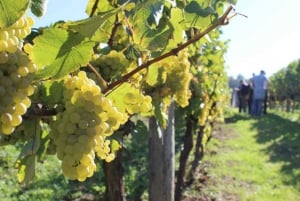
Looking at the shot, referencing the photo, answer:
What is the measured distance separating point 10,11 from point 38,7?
22 centimetres

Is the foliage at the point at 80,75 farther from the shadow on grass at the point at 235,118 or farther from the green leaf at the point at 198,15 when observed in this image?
the shadow on grass at the point at 235,118

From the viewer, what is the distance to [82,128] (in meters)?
1.01

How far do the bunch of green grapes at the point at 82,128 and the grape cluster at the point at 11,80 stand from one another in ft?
0.42

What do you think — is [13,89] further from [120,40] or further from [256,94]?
[256,94]

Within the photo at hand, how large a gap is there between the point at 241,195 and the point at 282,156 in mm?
3415

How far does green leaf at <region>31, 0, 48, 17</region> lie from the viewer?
3.48ft

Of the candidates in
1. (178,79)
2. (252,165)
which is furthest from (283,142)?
(178,79)

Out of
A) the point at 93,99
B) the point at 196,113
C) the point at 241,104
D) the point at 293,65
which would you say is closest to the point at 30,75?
the point at 93,99

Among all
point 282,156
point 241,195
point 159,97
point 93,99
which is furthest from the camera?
point 282,156

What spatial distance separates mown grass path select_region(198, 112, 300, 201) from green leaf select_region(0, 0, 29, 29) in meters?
6.27

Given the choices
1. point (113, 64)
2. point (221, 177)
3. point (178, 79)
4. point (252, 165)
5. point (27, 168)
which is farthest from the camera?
point (252, 165)

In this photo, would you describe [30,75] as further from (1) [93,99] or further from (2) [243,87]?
(2) [243,87]

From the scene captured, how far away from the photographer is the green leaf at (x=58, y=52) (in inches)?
42.3

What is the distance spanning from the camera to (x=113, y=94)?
1356 mm
